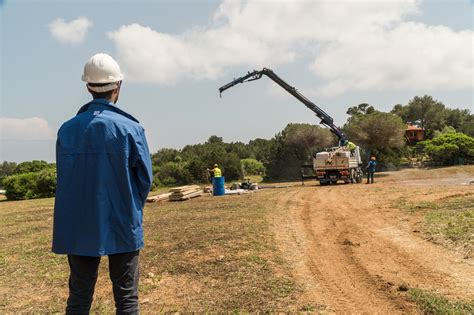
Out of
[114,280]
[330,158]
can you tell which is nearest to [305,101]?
[330,158]

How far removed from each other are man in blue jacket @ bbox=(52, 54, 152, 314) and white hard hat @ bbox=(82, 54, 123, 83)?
0.75 ft

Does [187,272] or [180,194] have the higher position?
[180,194]

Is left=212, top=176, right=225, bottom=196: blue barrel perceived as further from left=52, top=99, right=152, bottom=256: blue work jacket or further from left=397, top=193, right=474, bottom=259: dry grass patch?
left=52, top=99, right=152, bottom=256: blue work jacket

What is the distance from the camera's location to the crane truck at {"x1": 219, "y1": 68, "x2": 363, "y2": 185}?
84.1ft

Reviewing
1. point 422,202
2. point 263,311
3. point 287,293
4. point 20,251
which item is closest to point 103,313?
point 263,311

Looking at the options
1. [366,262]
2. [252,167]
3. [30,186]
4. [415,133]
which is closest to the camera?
[366,262]

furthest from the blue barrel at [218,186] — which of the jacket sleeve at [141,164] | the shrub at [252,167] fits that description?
the shrub at [252,167]

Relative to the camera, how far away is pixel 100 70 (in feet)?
10.6

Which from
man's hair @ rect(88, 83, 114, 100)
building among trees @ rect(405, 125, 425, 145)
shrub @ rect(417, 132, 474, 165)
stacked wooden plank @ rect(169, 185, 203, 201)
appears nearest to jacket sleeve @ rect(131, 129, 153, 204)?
man's hair @ rect(88, 83, 114, 100)

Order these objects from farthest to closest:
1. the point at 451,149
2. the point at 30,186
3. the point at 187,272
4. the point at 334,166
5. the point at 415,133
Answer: the point at 415,133, the point at 451,149, the point at 30,186, the point at 334,166, the point at 187,272

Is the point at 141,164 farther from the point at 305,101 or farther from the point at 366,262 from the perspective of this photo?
the point at 305,101

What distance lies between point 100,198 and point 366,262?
4.45 m

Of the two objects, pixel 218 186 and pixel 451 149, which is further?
pixel 451 149

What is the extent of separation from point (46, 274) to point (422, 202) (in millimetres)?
10303
